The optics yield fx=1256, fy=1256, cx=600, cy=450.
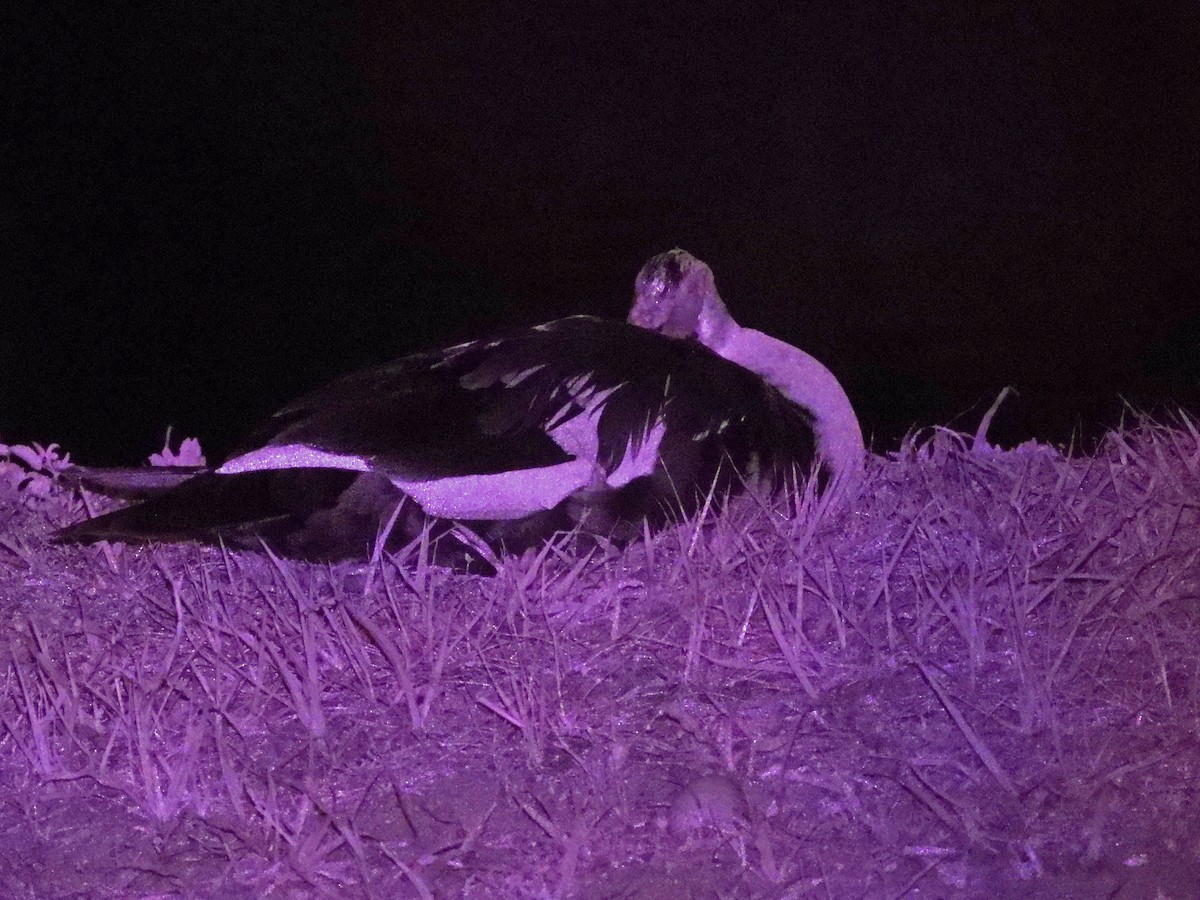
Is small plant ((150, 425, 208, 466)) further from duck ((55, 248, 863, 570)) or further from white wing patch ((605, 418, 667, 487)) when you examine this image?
white wing patch ((605, 418, 667, 487))

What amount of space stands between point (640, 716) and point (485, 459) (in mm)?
808

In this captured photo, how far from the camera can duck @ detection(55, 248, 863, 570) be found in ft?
8.48

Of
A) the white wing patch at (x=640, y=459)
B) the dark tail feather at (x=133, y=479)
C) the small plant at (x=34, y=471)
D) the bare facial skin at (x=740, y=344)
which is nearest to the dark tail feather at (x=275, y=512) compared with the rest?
the dark tail feather at (x=133, y=479)

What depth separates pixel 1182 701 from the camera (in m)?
1.97

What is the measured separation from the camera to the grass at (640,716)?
5.35 ft

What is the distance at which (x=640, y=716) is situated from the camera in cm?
196

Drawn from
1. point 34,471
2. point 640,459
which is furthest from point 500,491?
point 34,471

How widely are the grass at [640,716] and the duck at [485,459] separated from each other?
0.09 meters

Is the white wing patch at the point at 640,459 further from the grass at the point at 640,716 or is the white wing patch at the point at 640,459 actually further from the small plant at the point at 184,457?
the small plant at the point at 184,457

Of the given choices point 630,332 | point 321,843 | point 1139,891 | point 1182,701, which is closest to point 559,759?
point 321,843

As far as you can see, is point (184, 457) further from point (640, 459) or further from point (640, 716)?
point (640, 716)

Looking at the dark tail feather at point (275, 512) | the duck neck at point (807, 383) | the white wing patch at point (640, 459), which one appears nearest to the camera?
the dark tail feather at point (275, 512)

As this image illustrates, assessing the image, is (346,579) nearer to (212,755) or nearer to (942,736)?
(212,755)

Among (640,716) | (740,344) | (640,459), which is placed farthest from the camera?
(740,344)
